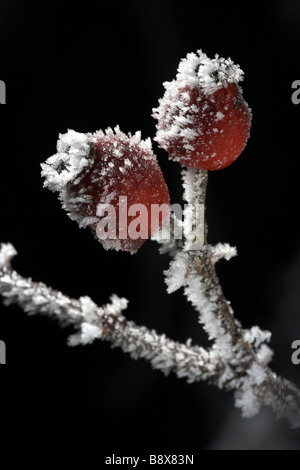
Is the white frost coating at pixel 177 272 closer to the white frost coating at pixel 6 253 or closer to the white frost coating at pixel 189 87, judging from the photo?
the white frost coating at pixel 189 87

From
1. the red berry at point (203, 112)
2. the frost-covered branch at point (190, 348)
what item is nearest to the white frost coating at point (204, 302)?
the frost-covered branch at point (190, 348)

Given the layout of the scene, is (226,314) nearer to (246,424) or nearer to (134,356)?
(134,356)

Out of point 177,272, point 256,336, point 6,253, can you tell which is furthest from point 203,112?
point 6,253

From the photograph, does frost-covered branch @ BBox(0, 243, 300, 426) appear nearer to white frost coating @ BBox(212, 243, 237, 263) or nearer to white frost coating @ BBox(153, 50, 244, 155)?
white frost coating @ BBox(212, 243, 237, 263)

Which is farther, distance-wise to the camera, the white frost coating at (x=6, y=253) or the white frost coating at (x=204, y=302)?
the white frost coating at (x=6, y=253)

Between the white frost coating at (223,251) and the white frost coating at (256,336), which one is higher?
the white frost coating at (223,251)

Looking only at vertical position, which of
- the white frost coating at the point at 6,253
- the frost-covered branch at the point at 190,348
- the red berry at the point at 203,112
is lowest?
the frost-covered branch at the point at 190,348

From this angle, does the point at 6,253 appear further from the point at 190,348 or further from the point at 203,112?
the point at 203,112
